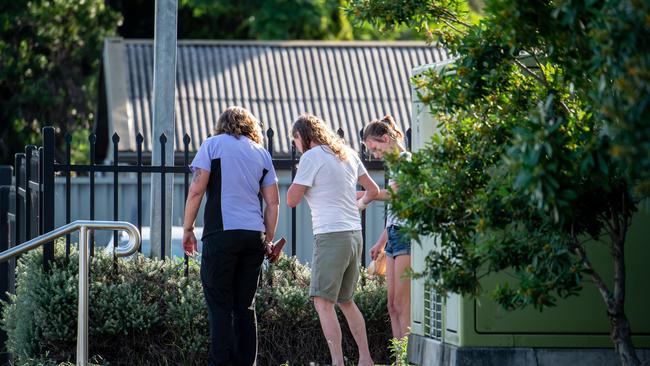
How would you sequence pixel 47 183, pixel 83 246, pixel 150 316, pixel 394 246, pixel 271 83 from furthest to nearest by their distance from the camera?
pixel 271 83 → pixel 47 183 → pixel 150 316 → pixel 394 246 → pixel 83 246

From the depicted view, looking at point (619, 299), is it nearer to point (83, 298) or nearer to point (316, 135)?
point (316, 135)

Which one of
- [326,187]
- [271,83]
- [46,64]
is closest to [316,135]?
[326,187]

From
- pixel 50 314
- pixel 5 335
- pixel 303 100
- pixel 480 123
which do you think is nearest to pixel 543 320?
pixel 480 123

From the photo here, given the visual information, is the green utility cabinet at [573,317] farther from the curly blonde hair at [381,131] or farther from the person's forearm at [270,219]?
the curly blonde hair at [381,131]

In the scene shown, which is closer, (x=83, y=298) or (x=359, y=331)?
(x=83, y=298)

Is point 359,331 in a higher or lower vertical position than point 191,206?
lower

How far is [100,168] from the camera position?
7.97 metres

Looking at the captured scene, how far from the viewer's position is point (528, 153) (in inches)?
145

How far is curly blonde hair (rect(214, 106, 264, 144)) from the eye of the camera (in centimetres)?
680

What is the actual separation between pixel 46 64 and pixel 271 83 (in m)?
5.55

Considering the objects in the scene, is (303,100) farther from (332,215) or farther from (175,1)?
(332,215)

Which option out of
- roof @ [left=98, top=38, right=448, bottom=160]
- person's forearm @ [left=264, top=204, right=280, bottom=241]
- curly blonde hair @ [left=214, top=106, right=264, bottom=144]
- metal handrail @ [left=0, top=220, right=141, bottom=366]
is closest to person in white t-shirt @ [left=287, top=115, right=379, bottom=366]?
person's forearm @ [left=264, top=204, right=280, bottom=241]

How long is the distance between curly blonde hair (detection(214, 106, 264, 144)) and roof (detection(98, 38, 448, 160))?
9.58m

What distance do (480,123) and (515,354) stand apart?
4.25ft
